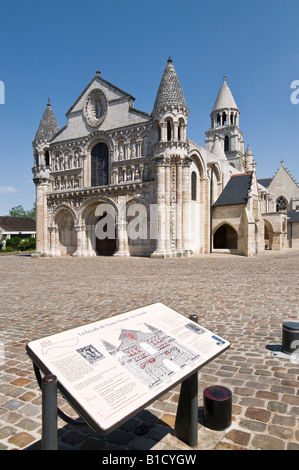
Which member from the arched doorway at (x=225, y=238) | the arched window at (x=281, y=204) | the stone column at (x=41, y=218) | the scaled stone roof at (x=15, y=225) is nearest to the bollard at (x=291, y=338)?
the stone column at (x=41, y=218)

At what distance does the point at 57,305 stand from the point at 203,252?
19934mm

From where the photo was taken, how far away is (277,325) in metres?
5.57

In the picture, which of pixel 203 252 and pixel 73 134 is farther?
pixel 73 134

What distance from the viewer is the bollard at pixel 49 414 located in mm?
1759

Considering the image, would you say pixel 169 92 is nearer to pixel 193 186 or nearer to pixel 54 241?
pixel 193 186

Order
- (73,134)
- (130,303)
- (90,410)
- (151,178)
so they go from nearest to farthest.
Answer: (90,410)
(130,303)
(151,178)
(73,134)

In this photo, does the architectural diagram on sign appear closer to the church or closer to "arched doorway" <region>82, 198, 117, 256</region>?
the church

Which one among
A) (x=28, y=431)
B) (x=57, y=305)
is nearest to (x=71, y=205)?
(x=57, y=305)

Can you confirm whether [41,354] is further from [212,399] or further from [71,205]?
[71,205]

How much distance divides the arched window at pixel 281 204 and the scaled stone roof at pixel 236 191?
812 inches

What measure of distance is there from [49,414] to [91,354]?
45cm

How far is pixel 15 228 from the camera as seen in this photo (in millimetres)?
55031

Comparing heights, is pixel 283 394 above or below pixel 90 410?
below

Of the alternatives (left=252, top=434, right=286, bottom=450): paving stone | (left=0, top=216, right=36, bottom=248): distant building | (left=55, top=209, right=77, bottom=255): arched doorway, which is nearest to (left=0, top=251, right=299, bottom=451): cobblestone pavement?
(left=252, top=434, right=286, bottom=450): paving stone
